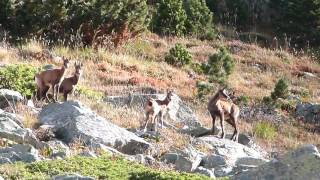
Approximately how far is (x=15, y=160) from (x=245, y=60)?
65.2ft

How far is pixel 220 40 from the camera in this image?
30500 mm

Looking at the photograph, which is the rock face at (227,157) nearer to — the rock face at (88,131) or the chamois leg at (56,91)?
the rock face at (88,131)

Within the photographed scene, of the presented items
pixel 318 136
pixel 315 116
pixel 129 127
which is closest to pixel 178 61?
pixel 315 116

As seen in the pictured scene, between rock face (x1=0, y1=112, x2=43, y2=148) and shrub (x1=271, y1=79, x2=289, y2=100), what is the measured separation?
10.5 metres

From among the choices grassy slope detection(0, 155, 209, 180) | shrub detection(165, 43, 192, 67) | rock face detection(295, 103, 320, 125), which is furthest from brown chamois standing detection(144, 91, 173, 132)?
shrub detection(165, 43, 192, 67)

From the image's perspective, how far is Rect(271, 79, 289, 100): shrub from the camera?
18734mm

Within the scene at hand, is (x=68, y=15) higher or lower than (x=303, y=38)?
higher

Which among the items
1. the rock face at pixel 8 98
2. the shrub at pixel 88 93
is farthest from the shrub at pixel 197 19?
the rock face at pixel 8 98

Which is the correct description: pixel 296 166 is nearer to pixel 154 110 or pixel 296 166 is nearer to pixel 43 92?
pixel 154 110

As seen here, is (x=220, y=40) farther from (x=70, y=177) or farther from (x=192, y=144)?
(x=70, y=177)

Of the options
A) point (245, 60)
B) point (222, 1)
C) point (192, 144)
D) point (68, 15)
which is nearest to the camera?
point (192, 144)

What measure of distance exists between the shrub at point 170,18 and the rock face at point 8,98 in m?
17.6

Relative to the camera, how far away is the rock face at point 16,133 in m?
9.03

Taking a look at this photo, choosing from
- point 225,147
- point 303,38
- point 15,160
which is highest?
point 15,160
